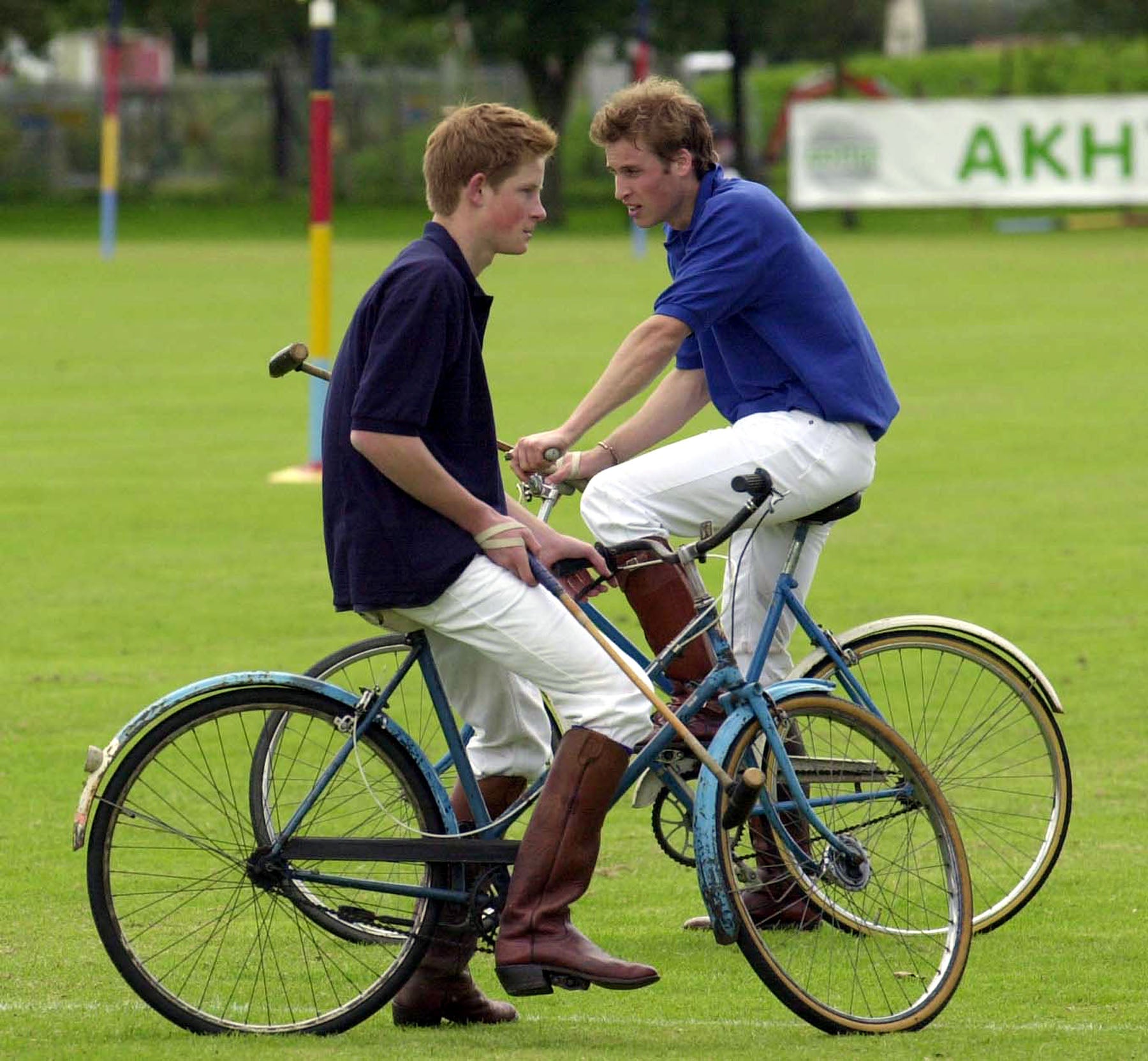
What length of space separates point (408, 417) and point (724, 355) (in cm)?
139

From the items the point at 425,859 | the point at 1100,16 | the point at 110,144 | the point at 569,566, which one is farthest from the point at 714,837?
the point at 1100,16

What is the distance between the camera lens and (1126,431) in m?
16.8

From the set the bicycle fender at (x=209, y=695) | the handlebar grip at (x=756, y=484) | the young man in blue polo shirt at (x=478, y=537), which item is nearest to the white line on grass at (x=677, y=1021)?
the young man in blue polo shirt at (x=478, y=537)

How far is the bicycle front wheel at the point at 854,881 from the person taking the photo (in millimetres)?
5066

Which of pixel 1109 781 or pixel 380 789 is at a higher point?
pixel 380 789

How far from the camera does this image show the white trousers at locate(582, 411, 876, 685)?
5.74 metres

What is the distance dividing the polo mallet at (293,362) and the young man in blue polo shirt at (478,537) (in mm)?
679

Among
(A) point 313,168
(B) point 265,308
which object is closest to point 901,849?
(A) point 313,168

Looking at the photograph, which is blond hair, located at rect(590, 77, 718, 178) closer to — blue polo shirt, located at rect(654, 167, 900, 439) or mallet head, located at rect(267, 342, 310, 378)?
blue polo shirt, located at rect(654, 167, 900, 439)

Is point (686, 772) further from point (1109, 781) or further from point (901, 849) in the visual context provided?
point (1109, 781)

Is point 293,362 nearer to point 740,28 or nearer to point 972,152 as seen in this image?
point 972,152

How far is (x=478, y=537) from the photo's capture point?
4.94 meters

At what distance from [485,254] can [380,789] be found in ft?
3.76

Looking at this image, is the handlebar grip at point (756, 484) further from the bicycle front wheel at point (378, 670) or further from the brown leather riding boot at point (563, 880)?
the bicycle front wheel at point (378, 670)
